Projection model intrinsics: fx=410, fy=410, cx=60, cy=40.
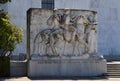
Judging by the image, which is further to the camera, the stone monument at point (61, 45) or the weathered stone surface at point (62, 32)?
the weathered stone surface at point (62, 32)

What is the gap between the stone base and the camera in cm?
2694

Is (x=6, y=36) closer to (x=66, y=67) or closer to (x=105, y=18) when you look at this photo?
(x=66, y=67)

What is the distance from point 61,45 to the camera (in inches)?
1086

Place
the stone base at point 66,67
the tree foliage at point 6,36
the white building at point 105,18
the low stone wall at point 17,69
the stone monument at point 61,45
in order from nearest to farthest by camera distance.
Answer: the stone base at point 66,67 < the stone monument at point 61,45 < the tree foliage at point 6,36 < the low stone wall at point 17,69 < the white building at point 105,18

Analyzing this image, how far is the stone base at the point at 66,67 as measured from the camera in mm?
26938

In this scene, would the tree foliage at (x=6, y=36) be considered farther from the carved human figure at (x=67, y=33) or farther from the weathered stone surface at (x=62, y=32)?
the carved human figure at (x=67, y=33)

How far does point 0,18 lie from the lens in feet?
92.0

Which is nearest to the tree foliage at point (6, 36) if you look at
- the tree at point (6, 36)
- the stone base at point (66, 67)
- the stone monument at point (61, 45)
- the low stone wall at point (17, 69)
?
the tree at point (6, 36)

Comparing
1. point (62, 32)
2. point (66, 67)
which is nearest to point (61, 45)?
point (62, 32)

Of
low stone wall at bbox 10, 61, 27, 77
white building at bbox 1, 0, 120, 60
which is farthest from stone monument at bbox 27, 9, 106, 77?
white building at bbox 1, 0, 120, 60

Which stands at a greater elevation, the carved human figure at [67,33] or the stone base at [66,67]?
the carved human figure at [67,33]

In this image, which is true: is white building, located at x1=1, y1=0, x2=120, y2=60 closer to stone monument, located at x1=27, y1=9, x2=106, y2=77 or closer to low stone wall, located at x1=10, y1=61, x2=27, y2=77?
stone monument, located at x1=27, y1=9, x2=106, y2=77

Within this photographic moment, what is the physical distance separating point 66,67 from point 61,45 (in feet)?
5.03

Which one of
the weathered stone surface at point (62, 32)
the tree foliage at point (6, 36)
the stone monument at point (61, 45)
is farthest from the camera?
the tree foliage at point (6, 36)
